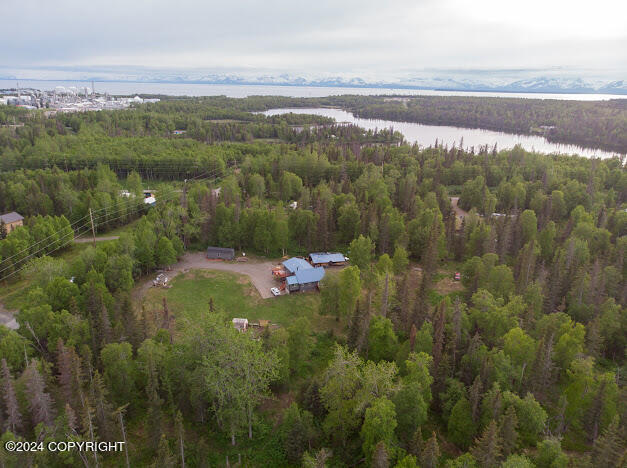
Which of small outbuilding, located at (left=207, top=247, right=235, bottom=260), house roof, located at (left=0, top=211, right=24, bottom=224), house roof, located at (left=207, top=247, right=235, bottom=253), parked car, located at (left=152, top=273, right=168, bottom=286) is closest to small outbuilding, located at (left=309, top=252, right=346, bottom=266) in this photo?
small outbuilding, located at (left=207, top=247, right=235, bottom=260)

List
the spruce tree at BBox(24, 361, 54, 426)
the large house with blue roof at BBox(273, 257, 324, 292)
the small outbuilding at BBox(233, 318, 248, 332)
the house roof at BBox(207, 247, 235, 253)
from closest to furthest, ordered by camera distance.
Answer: the spruce tree at BBox(24, 361, 54, 426) → the small outbuilding at BBox(233, 318, 248, 332) → the large house with blue roof at BBox(273, 257, 324, 292) → the house roof at BBox(207, 247, 235, 253)

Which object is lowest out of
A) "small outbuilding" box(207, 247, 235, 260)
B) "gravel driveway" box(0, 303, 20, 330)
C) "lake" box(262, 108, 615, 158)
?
"gravel driveway" box(0, 303, 20, 330)

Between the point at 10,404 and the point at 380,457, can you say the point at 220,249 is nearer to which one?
the point at 10,404

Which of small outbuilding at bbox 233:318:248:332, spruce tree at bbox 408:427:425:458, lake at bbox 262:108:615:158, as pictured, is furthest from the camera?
lake at bbox 262:108:615:158

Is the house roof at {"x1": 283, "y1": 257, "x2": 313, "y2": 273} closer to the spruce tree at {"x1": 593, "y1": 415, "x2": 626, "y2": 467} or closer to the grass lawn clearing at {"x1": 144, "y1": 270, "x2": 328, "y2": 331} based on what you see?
the grass lawn clearing at {"x1": 144, "y1": 270, "x2": 328, "y2": 331}

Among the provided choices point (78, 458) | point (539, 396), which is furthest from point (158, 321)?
point (539, 396)

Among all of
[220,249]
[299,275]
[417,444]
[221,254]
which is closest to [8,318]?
[221,254]

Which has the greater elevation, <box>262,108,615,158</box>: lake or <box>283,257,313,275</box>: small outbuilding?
<box>262,108,615,158</box>: lake
